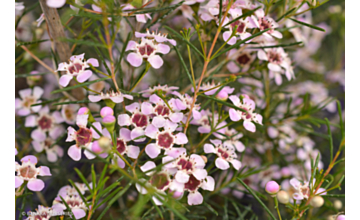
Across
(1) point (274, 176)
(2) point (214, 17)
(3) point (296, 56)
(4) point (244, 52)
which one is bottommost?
(1) point (274, 176)

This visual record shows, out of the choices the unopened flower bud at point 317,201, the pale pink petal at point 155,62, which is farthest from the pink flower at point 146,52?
the unopened flower bud at point 317,201

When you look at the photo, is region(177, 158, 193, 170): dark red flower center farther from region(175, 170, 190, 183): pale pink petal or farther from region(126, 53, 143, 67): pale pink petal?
region(126, 53, 143, 67): pale pink petal

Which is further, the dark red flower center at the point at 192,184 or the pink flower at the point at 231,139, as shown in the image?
the pink flower at the point at 231,139

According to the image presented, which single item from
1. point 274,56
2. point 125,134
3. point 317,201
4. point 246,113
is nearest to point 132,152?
point 125,134

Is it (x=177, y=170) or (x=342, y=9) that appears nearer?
(x=177, y=170)

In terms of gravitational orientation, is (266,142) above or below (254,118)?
below

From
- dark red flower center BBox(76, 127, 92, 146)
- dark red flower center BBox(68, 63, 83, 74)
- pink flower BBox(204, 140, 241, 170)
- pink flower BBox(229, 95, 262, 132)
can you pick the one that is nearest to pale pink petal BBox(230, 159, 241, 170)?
pink flower BBox(204, 140, 241, 170)

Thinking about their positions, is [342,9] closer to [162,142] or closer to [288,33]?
[288,33]

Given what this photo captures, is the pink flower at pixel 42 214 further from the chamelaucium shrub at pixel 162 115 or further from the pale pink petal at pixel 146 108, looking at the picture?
the pale pink petal at pixel 146 108

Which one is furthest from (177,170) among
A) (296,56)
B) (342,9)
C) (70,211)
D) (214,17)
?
(342,9)
